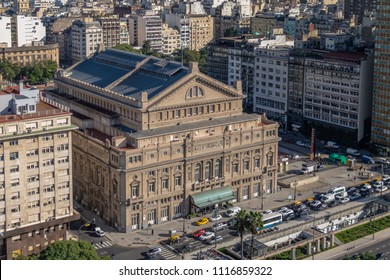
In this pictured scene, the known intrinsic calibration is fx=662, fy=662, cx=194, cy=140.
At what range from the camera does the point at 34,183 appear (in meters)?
114

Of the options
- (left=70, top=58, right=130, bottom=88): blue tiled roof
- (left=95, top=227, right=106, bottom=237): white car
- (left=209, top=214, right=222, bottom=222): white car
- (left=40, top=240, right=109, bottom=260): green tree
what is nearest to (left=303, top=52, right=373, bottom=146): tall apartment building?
(left=70, top=58, right=130, bottom=88): blue tiled roof

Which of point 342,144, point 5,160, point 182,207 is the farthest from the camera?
point 342,144

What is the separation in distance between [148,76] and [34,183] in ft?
143

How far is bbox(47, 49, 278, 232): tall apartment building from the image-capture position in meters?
129

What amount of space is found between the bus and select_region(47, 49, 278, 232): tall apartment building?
11.8 m

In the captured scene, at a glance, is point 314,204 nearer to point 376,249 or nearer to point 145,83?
point 376,249

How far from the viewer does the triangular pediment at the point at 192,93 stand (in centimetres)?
13538

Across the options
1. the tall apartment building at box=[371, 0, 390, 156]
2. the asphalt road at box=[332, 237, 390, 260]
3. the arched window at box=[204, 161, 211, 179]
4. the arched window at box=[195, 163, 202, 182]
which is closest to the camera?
the asphalt road at box=[332, 237, 390, 260]

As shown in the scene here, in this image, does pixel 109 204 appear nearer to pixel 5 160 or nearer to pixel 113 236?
pixel 113 236

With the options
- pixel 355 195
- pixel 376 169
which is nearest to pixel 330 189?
pixel 355 195

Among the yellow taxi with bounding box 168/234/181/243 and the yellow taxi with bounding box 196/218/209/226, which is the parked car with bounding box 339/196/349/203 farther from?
the yellow taxi with bounding box 168/234/181/243

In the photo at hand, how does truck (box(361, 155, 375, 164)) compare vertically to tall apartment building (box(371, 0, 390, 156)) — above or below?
below

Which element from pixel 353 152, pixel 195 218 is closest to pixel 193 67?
pixel 195 218

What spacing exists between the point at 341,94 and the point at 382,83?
1286 centimetres
